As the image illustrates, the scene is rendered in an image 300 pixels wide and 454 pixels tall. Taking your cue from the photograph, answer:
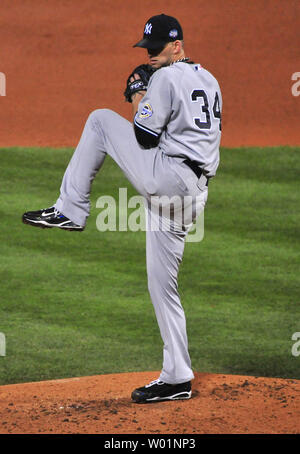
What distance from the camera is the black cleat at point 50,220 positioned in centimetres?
394

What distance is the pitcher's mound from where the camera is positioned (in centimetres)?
379

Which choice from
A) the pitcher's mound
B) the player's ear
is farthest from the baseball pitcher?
the pitcher's mound

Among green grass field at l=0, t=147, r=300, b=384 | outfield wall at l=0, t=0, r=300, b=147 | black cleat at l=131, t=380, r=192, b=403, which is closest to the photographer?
black cleat at l=131, t=380, r=192, b=403

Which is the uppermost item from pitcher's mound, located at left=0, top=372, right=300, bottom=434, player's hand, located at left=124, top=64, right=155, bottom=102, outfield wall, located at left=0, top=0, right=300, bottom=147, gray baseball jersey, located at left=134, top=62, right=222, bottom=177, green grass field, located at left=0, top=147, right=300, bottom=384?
outfield wall, located at left=0, top=0, right=300, bottom=147

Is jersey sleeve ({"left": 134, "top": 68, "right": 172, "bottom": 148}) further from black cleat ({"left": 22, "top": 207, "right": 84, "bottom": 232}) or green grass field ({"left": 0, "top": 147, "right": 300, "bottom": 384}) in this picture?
green grass field ({"left": 0, "top": 147, "right": 300, "bottom": 384})

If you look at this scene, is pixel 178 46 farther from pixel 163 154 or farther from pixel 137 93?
pixel 163 154

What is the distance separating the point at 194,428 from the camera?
12.3 ft

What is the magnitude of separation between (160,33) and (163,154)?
1.77 feet

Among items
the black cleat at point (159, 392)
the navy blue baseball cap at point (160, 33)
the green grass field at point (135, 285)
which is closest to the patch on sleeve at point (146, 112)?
the navy blue baseball cap at point (160, 33)

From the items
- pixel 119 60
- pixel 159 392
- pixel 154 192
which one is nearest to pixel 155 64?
pixel 154 192

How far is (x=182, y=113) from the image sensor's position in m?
3.72

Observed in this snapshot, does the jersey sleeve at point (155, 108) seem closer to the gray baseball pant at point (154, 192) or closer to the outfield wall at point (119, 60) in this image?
the gray baseball pant at point (154, 192)

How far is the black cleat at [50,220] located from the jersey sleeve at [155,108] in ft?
1.84

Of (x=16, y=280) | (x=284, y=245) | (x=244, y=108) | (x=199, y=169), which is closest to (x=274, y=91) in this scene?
(x=244, y=108)
